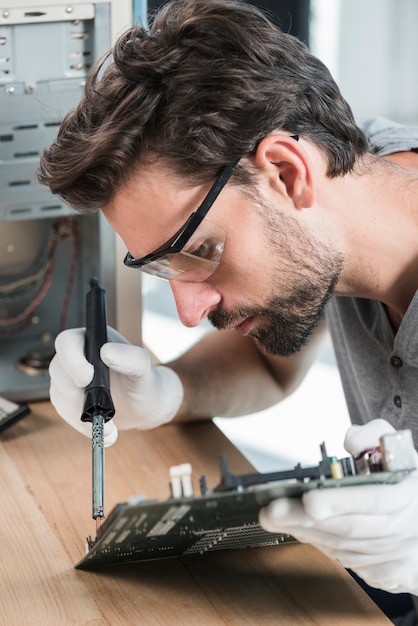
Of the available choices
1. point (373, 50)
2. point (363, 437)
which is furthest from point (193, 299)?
point (373, 50)

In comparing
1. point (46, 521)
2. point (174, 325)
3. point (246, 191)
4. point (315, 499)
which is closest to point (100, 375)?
point (46, 521)

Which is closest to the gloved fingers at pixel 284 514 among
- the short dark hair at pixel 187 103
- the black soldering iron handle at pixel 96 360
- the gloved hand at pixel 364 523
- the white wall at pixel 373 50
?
the gloved hand at pixel 364 523

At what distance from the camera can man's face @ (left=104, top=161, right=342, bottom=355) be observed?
46.5 inches

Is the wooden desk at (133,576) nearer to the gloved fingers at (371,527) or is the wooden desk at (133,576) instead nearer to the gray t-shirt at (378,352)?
the gloved fingers at (371,527)

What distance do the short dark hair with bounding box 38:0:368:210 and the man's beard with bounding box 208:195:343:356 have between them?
0.12 m

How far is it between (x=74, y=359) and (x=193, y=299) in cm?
20

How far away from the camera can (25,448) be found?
1.43 metres

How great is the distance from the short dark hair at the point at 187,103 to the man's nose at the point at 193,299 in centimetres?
15

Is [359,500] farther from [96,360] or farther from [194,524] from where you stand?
[96,360]

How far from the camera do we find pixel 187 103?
1158 mm

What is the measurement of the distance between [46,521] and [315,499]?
451mm

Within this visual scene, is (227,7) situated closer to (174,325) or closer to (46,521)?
(46,521)

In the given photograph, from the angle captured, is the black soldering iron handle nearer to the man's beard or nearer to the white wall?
the man's beard

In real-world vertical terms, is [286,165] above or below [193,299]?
above
